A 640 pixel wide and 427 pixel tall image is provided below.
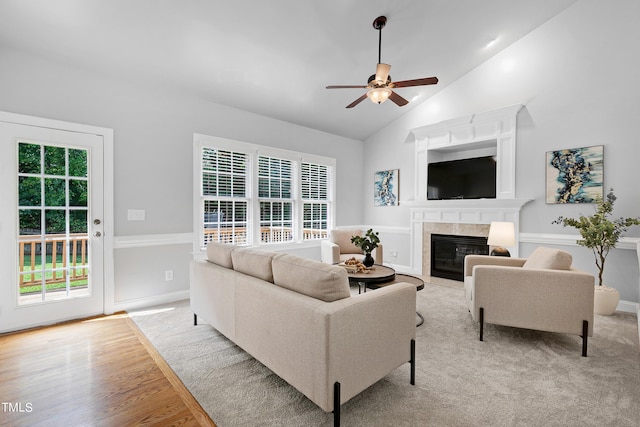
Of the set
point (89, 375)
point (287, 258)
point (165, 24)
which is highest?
point (165, 24)

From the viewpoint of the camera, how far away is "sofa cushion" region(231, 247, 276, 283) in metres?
2.02

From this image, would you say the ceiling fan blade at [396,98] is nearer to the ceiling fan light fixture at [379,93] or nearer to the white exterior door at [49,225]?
the ceiling fan light fixture at [379,93]

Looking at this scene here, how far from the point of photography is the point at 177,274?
3830 millimetres

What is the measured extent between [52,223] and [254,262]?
2.52 m

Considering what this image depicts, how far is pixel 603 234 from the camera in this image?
322cm

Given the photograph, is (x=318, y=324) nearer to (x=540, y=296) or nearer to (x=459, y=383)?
(x=459, y=383)

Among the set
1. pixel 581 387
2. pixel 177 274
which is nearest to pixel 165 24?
pixel 177 274

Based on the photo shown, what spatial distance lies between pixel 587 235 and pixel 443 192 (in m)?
2.07

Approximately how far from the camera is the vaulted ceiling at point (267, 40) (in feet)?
8.65

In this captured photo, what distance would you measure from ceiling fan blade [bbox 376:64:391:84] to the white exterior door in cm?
312

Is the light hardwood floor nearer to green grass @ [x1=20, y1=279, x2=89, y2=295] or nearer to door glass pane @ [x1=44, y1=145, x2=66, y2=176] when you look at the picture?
green grass @ [x1=20, y1=279, x2=89, y2=295]

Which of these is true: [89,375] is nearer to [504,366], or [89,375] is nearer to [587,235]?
[504,366]

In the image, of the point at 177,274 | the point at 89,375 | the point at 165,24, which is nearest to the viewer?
the point at 89,375

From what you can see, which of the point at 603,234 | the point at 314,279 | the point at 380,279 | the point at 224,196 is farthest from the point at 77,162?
the point at 603,234
